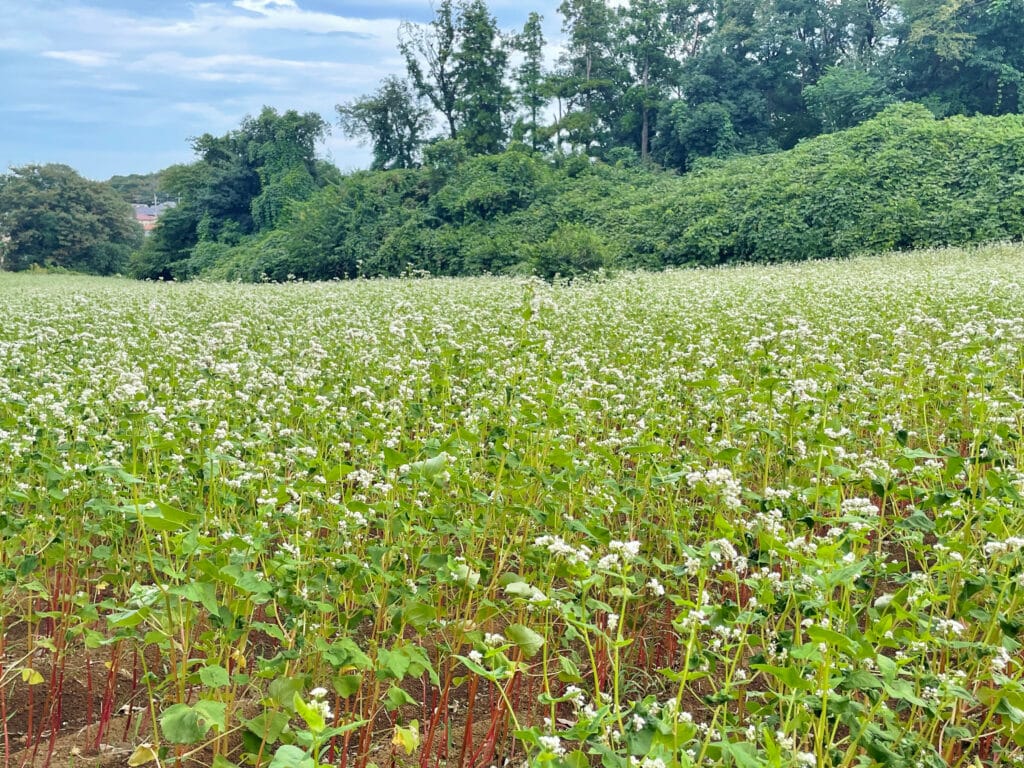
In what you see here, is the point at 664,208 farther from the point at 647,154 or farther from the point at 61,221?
the point at 61,221

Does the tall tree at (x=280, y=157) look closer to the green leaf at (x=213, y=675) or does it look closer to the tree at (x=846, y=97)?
the tree at (x=846, y=97)

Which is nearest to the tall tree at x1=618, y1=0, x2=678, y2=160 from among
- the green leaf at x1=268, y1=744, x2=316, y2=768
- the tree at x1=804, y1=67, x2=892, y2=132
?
the tree at x1=804, y1=67, x2=892, y2=132

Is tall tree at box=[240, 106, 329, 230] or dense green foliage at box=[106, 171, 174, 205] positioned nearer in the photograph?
tall tree at box=[240, 106, 329, 230]

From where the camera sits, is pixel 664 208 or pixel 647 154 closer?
pixel 664 208

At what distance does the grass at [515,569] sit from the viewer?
6.27ft

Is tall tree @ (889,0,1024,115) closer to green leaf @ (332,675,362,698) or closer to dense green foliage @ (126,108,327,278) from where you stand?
dense green foliage @ (126,108,327,278)

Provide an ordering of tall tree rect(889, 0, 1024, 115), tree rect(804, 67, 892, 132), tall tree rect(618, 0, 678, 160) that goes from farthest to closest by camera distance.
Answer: tall tree rect(618, 0, 678, 160), tree rect(804, 67, 892, 132), tall tree rect(889, 0, 1024, 115)

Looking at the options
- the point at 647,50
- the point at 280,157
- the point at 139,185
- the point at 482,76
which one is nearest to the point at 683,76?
the point at 647,50

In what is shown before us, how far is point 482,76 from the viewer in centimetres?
4084

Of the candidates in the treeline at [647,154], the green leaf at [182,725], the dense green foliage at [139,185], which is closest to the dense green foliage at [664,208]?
the treeline at [647,154]

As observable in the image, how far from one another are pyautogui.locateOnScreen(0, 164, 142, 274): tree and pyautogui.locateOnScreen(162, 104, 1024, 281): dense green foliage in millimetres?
21957

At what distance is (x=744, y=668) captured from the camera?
3088 millimetres

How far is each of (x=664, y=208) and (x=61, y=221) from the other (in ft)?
140

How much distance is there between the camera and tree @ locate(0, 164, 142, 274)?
51.9m
